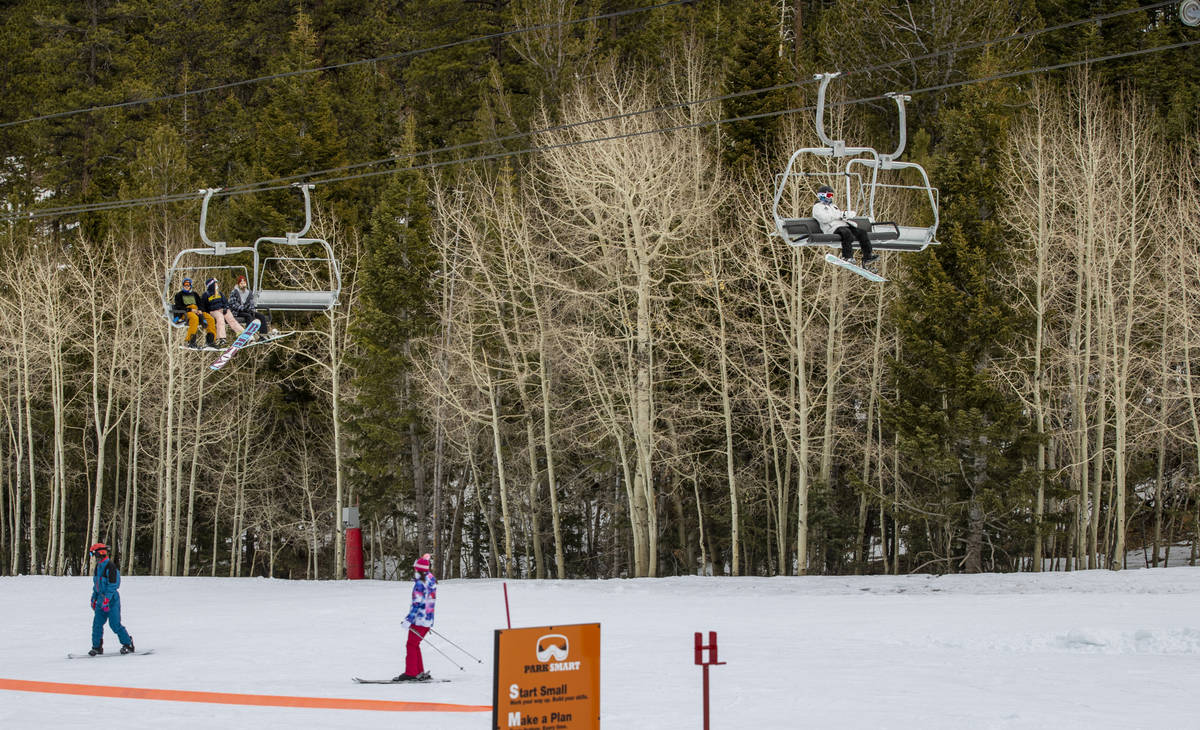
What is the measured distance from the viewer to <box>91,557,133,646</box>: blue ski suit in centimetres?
1752

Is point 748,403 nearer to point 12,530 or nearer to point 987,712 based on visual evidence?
point 987,712

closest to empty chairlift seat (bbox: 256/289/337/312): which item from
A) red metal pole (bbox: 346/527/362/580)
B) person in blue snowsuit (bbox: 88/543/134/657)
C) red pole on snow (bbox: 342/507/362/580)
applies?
person in blue snowsuit (bbox: 88/543/134/657)

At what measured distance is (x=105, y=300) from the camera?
43188 mm

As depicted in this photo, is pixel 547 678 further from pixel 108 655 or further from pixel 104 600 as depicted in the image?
pixel 108 655

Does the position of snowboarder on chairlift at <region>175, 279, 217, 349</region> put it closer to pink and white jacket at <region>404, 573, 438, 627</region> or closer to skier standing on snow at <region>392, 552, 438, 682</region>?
skier standing on snow at <region>392, 552, 438, 682</region>

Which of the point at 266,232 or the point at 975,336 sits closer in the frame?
the point at 975,336

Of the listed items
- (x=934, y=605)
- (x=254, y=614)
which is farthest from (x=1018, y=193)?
(x=254, y=614)

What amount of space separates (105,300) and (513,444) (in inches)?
625

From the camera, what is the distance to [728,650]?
17.0 metres

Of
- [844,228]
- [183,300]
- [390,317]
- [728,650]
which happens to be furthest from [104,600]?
[390,317]

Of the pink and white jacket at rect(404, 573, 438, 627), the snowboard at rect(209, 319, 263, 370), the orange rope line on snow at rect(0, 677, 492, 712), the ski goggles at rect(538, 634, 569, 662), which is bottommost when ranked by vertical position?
the orange rope line on snow at rect(0, 677, 492, 712)

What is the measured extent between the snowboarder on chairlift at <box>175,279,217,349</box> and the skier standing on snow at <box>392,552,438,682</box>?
5.41m

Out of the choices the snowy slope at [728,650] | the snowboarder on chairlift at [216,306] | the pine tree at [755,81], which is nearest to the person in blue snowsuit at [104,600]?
the snowy slope at [728,650]

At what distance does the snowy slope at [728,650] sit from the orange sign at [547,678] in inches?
122
